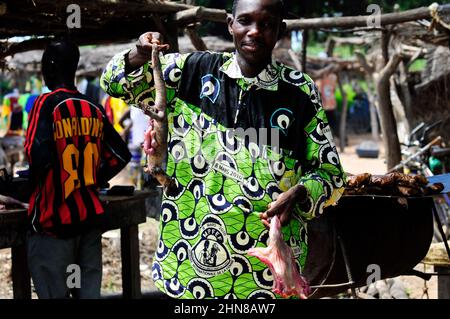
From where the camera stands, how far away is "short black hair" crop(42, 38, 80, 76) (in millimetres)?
3824

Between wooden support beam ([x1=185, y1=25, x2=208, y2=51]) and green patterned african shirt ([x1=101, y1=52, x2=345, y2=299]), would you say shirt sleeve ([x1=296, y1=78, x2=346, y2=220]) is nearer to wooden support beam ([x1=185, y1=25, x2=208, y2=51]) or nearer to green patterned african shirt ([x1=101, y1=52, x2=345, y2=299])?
green patterned african shirt ([x1=101, y1=52, x2=345, y2=299])

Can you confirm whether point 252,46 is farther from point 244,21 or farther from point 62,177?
point 62,177

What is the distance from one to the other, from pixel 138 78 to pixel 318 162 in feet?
2.18

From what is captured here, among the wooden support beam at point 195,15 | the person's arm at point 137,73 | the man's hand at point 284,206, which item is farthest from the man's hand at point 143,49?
the wooden support beam at point 195,15

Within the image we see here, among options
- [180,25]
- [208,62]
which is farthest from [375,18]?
[208,62]

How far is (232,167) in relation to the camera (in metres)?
2.40

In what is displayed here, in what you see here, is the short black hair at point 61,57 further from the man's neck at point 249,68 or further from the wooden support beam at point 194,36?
the wooden support beam at point 194,36

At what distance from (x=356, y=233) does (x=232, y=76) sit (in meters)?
1.94

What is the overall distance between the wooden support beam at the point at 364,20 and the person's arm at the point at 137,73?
150 inches

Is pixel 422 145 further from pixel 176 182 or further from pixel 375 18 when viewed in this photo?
pixel 176 182

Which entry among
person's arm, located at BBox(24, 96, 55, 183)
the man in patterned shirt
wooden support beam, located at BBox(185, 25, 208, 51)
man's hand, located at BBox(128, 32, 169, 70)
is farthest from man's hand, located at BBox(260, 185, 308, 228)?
wooden support beam, located at BBox(185, 25, 208, 51)

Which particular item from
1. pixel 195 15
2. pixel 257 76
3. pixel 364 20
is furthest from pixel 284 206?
pixel 364 20

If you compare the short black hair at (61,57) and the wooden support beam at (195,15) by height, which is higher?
the wooden support beam at (195,15)

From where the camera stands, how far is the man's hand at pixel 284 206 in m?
2.31
